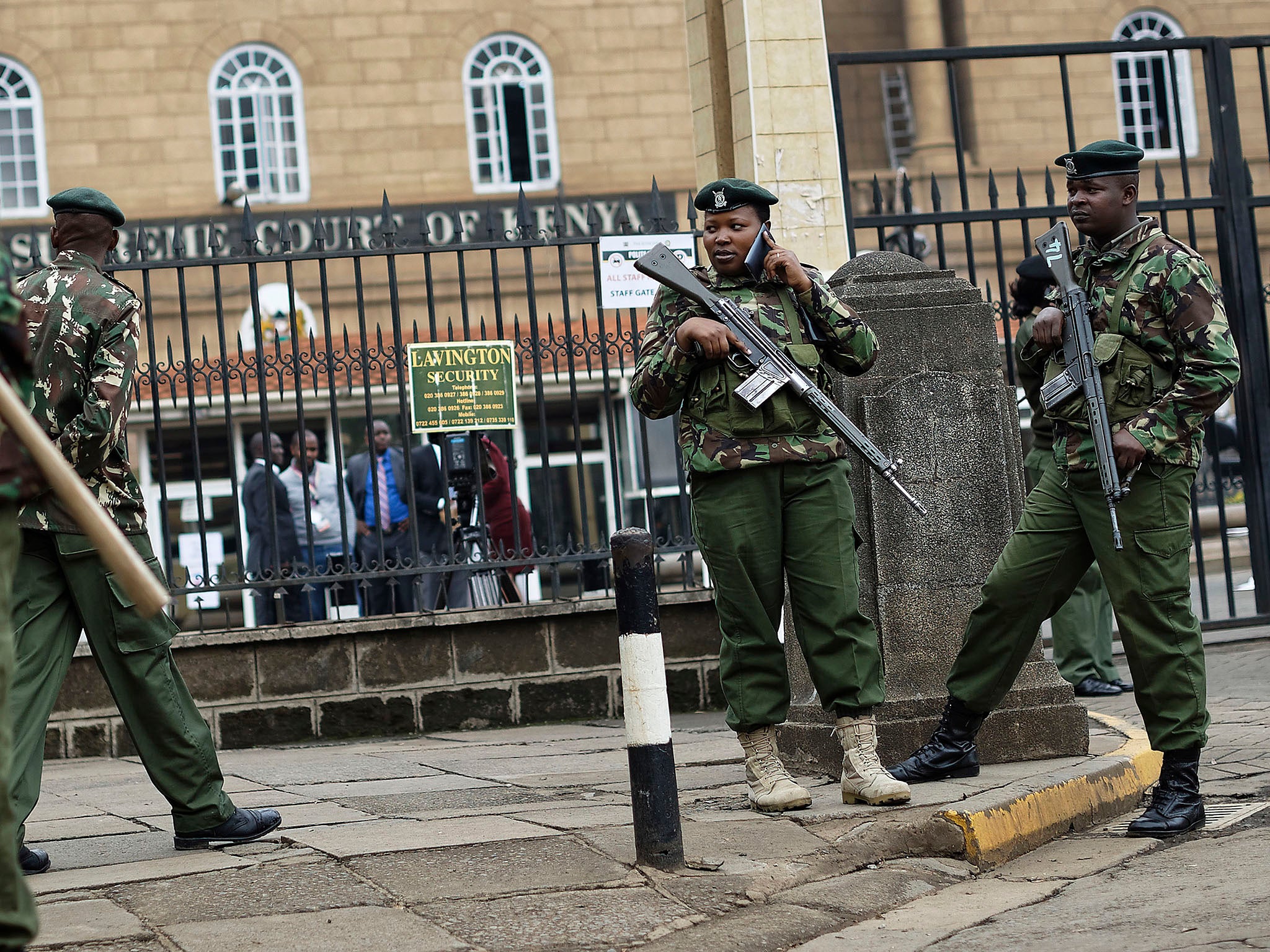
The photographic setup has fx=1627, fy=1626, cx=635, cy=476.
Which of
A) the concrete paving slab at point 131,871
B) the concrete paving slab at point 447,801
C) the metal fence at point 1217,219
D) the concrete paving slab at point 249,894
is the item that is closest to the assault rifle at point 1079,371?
the concrete paving slab at point 447,801

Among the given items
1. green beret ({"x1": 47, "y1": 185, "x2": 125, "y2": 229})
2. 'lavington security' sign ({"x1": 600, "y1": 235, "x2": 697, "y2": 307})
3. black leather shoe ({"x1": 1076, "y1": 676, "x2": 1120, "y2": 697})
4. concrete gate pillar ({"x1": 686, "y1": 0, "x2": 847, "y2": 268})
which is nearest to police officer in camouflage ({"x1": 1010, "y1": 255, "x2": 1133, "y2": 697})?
black leather shoe ({"x1": 1076, "y1": 676, "x2": 1120, "y2": 697})

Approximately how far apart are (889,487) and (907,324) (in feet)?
1.94

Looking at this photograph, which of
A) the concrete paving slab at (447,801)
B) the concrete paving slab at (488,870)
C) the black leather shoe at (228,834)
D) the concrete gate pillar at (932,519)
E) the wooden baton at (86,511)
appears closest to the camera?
the wooden baton at (86,511)

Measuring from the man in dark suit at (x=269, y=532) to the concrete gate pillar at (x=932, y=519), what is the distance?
3161mm

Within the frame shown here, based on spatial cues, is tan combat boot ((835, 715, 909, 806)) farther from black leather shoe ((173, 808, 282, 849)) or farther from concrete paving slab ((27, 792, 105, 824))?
concrete paving slab ((27, 792, 105, 824))

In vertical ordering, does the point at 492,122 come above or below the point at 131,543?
above

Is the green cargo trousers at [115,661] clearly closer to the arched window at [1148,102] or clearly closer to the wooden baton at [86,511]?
the wooden baton at [86,511]

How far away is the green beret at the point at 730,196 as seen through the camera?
495cm

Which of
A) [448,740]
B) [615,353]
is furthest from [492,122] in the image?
[448,740]

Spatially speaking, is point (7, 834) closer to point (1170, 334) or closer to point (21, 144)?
→ point (1170, 334)

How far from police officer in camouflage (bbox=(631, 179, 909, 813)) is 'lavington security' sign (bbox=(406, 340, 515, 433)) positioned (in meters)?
3.19

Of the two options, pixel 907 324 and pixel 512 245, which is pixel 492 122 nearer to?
pixel 512 245

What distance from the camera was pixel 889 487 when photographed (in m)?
5.68

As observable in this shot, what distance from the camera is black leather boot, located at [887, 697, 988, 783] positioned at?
5.24 metres
